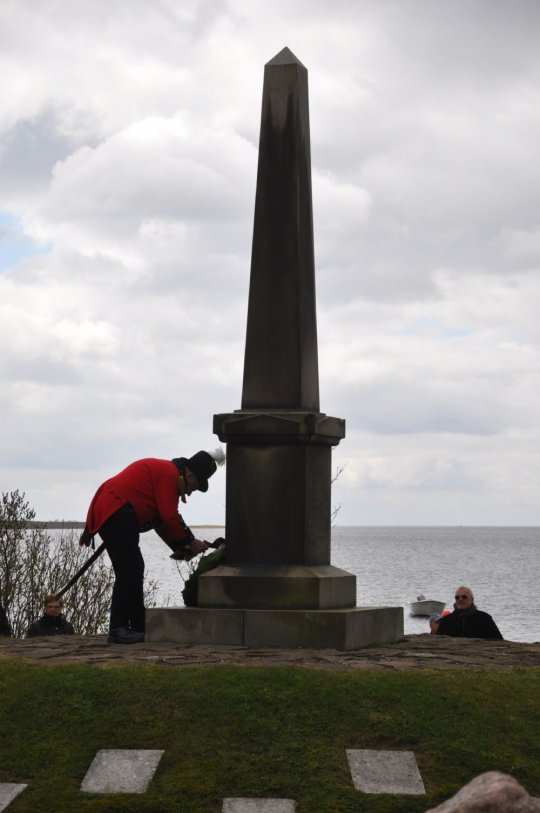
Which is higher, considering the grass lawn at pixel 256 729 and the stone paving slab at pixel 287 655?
the stone paving slab at pixel 287 655

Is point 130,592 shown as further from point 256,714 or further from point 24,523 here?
point 24,523

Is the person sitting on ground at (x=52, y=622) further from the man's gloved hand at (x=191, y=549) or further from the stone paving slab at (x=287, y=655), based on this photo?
the man's gloved hand at (x=191, y=549)

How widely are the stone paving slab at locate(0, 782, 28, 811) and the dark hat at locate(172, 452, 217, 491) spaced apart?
4462 millimetres

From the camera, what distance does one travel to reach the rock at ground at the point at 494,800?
488 centimetres

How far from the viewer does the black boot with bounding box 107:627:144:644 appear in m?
10.2

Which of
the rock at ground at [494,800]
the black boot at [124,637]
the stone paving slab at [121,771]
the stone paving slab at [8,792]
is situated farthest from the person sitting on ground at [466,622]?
the rock at ground at [494,800]

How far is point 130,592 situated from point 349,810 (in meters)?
4.52

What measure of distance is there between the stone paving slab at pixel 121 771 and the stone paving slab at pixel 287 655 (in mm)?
1618

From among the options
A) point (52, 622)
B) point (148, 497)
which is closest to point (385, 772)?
point (148, 497)

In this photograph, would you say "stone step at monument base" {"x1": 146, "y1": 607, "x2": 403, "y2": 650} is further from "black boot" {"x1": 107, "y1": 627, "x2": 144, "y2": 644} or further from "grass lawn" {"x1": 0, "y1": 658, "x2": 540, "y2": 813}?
"grass lawn" {"x1": 0, "y1": 658, "x2": 540, "y2": 813}

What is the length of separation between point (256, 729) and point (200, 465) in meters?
3.88

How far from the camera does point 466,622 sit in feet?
40.1

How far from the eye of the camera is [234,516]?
34.9 feet

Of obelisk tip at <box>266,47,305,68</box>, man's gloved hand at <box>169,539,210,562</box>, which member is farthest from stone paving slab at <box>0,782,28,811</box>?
obelisk tip at <box>266,47,305,68</box>
